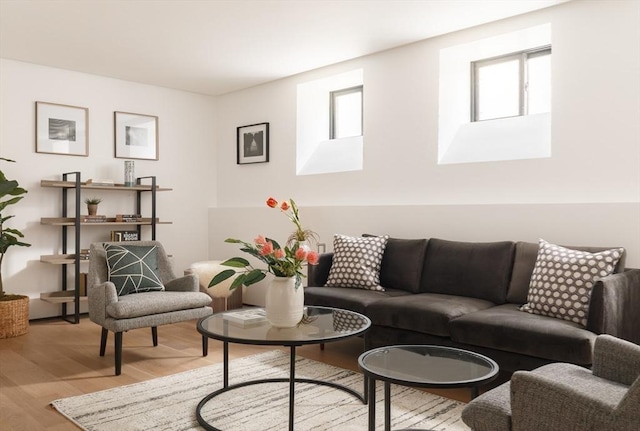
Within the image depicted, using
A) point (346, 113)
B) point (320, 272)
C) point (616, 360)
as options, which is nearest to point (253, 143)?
point (346, 113)

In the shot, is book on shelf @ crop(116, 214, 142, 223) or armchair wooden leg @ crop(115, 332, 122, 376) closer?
armchair wooden leg @ crop(115, 332, 122, 376)

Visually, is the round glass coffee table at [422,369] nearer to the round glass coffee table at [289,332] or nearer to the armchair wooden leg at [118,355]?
the round glass coffee table at [289,332]

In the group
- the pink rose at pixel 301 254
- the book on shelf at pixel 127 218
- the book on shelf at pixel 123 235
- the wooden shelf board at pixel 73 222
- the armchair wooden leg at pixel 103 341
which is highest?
the book on shelf at pixel 127 218

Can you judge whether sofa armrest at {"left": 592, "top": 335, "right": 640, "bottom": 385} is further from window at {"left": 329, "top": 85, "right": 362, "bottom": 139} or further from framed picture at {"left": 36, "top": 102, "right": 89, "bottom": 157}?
framed picture at {"left": 36, "top": 102, "right": 89, "bottom": 157}

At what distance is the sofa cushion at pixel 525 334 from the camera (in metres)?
2.62

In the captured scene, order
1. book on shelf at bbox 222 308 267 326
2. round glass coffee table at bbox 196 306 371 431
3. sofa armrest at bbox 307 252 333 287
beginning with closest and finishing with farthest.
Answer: round glass coffee table at bbox 196 306 371 431, book on shelf at bbox 222 308 267 326, sofa armrest at bbox 307 252 333 287

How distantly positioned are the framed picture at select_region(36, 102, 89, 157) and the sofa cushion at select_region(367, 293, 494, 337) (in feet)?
12.2

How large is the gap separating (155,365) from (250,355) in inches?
26.9

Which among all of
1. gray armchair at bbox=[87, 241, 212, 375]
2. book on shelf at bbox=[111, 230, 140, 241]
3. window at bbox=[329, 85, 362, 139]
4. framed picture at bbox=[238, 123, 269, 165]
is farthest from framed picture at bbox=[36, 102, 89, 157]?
window at bbox=[329, 85, 362, 139]

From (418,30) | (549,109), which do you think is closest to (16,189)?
(418,30)

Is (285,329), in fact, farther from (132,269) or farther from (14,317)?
(14,317)

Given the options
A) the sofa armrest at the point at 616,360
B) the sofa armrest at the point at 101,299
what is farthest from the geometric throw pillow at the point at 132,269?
the sofa armrest at the point at 616,360

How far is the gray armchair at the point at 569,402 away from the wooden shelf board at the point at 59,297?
437 centimetres

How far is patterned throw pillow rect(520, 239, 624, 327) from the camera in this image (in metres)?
2.93
